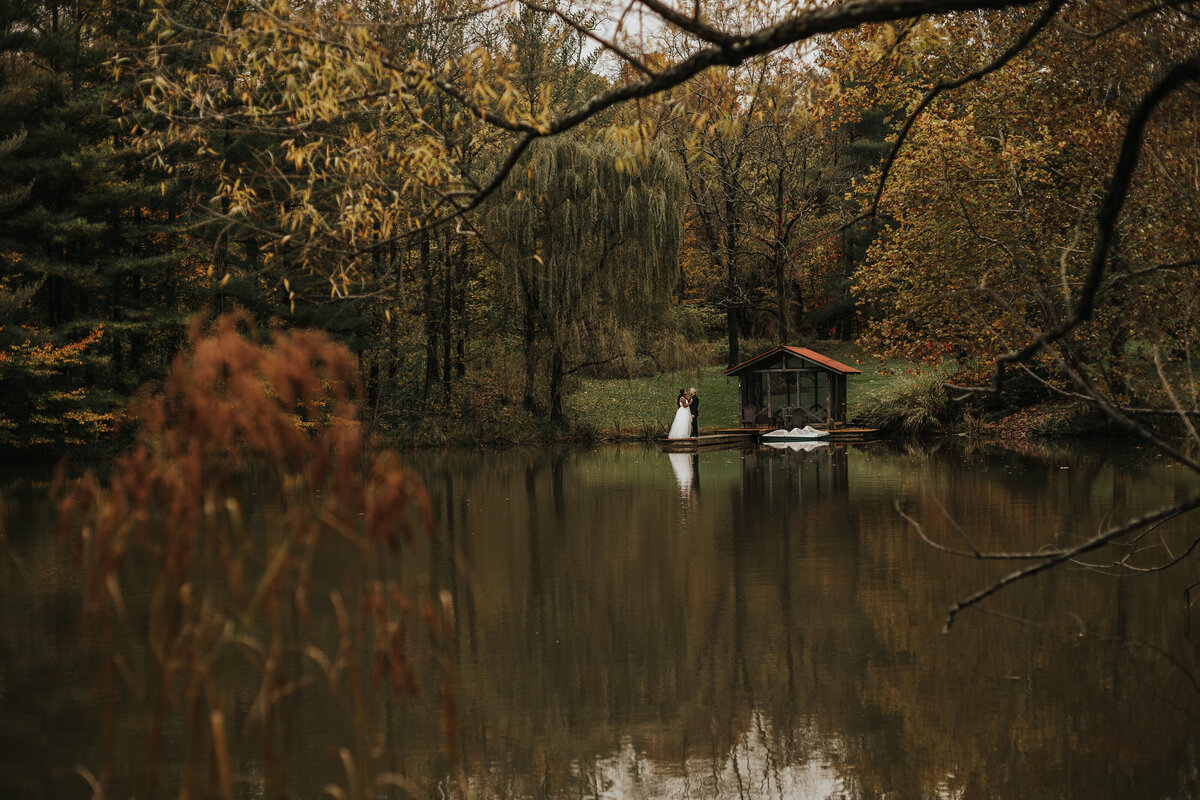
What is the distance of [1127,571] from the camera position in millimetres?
10328

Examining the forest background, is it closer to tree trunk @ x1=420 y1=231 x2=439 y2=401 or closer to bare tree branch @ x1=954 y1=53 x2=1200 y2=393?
tree trunk @ x1=420 y1=231 x2=439 y2=401

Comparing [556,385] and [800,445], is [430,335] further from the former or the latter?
[800,445]

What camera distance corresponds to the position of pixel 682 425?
103 feet

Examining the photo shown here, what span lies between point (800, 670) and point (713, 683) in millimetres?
639

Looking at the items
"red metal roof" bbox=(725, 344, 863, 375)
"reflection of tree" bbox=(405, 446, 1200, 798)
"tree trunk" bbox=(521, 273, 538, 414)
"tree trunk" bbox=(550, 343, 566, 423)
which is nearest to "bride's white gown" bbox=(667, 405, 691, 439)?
"tree trunk" bbox=(550, 343, 566, 423)

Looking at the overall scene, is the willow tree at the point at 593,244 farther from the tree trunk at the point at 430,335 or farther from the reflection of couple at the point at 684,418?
the tree trunk at the point at 430,335

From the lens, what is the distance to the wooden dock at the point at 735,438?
30250 millimetres

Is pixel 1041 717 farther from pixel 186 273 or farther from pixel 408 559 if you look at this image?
pixel 186 273

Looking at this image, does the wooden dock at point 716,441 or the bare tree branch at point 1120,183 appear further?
the wooden dock at point 716,441

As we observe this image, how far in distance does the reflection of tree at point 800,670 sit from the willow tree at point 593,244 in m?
17.7

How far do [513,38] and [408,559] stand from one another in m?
21.0

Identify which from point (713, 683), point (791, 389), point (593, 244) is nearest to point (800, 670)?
point (713, 683)

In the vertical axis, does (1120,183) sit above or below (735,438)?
above

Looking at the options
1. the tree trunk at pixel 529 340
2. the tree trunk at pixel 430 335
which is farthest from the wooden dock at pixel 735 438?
the tree trunk at pixel 430 335
